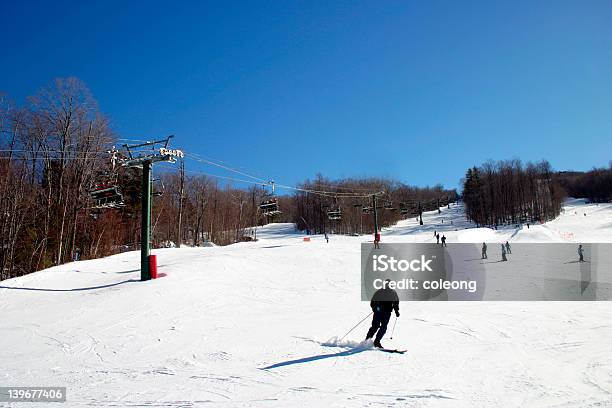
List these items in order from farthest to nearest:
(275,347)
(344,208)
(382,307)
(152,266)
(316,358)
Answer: (344,208)
(152,266)
(275,347)
(382,307)
(316,358)

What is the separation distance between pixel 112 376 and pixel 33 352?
3242 mm

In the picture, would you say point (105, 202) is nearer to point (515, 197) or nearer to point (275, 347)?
point (275, 347)

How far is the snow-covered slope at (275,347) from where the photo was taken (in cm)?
585

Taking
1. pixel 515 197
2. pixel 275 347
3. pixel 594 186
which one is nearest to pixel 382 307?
pixel 275 347

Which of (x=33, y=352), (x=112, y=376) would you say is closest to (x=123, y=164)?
(x=33, y=352)

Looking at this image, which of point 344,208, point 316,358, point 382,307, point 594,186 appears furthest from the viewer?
point 594,186

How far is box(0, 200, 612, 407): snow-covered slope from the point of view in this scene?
19.2ft

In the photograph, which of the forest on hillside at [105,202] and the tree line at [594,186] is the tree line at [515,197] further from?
the tree line at [594,186]

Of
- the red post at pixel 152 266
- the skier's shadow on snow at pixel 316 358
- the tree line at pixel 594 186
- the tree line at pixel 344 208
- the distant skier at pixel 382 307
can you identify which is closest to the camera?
the skier's shadow on snow at pixel 316 358

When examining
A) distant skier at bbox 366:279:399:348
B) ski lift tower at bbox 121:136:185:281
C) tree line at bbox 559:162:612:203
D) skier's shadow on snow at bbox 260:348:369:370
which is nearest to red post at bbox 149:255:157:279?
ski lift tower at bbox 121:136:185:281

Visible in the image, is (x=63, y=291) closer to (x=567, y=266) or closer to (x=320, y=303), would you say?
(x=320, y=303)

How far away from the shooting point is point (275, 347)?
8531 mm

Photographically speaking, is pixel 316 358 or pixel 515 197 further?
pixel 515 197

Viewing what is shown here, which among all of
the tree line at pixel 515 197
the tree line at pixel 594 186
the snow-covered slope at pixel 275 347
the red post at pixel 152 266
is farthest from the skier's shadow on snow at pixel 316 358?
the tree line at pixel 594 186
